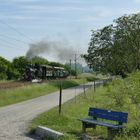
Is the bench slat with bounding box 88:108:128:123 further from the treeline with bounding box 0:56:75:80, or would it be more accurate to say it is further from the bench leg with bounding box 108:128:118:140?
the treeline with bounding box 0:56:75:80

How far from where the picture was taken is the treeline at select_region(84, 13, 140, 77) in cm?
7481

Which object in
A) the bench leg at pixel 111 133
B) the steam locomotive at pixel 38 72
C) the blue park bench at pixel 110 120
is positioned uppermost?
the steam locomotive at pixel 38 72

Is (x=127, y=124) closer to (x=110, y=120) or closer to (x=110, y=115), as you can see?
(x=110, y=120)

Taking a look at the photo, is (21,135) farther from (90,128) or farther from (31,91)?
(31,91)

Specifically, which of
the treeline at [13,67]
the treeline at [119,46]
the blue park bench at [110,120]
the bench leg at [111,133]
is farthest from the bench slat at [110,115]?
the treeline at [13,67]

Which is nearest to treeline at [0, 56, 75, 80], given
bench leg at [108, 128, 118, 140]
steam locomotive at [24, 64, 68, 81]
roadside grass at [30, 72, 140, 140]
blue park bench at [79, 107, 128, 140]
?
steam locomotive at [24, 64, 68, 81]

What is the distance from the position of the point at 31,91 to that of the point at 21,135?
1113 inches

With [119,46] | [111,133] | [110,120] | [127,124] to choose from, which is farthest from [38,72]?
[111,133]

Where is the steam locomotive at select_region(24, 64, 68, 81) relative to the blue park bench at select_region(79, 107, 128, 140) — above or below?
above

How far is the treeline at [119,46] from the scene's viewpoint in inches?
2945

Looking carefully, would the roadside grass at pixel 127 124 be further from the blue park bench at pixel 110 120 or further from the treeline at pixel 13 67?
the treeline at pixel 13 67

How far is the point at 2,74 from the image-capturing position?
282 ft

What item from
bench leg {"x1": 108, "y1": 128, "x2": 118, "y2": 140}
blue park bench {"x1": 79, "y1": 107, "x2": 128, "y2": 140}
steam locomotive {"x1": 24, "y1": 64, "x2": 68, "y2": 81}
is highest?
→ steam locomotive {"x1": 24, "y1": 64, "x2": 68, "y2": 81}

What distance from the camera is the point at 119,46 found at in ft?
257
